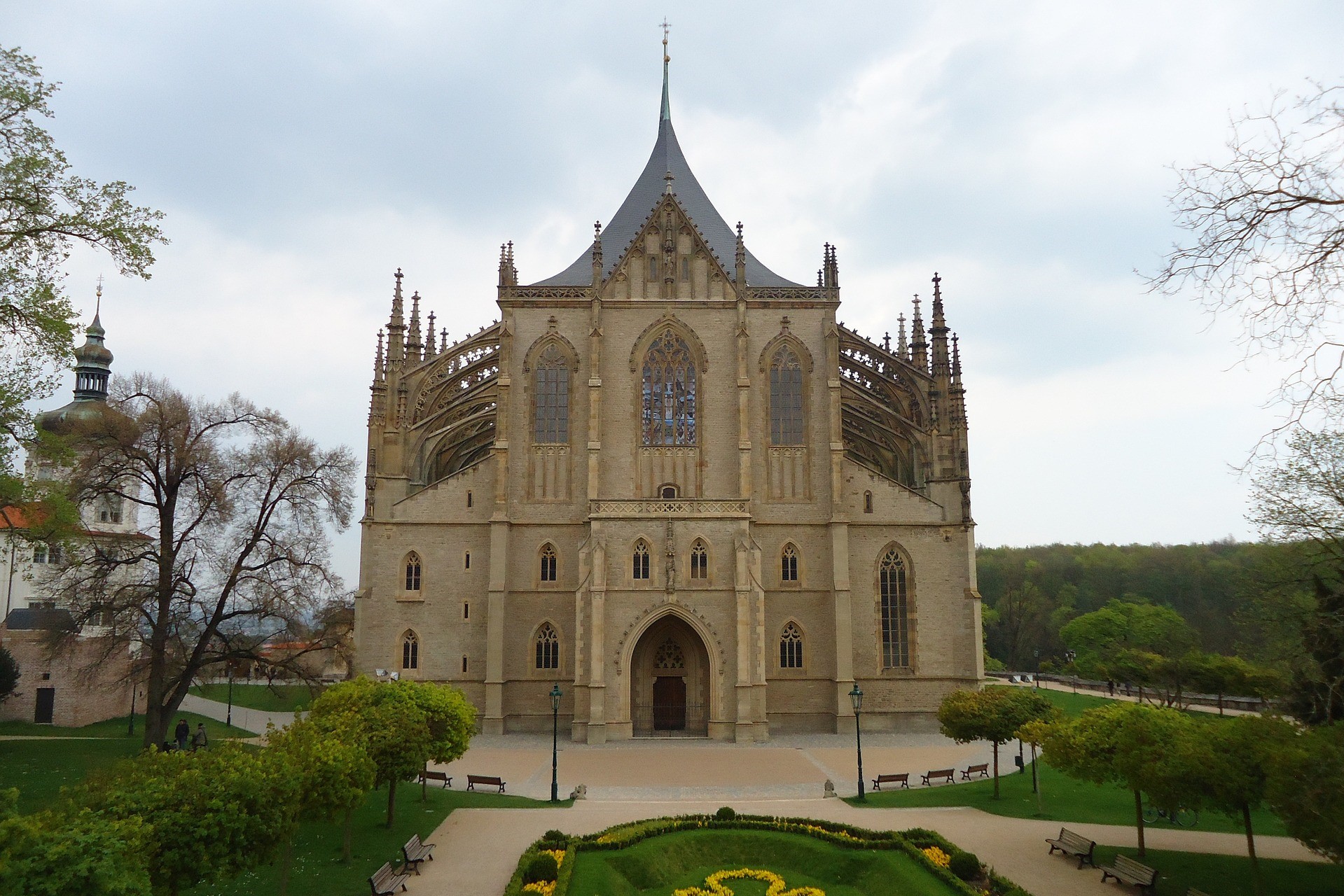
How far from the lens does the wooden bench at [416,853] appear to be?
17812mm

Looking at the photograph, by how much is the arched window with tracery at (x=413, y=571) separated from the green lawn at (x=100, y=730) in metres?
8.67

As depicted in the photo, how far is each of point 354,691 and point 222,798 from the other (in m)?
8.80

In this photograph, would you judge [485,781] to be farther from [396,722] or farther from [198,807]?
[198,807]

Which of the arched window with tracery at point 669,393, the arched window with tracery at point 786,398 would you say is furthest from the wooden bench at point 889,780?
the arched window with tracery at point 669,393

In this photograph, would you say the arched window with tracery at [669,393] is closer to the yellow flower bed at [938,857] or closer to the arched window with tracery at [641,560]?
the arched window with tracery at [641,560]

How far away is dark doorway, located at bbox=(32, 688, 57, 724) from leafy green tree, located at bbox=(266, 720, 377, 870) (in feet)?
106

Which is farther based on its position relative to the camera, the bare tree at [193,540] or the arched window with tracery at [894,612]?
the arched window with tracery at [894,612]

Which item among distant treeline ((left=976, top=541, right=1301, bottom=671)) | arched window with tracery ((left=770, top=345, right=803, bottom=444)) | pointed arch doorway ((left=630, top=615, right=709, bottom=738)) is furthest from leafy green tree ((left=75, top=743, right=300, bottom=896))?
distant treeline ((left=976, top=541, right=1301, bottom=671))

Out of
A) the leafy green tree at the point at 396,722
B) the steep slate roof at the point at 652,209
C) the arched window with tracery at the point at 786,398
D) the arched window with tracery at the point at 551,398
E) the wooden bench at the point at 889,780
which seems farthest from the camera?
the steep slate roof at the point at 652,209

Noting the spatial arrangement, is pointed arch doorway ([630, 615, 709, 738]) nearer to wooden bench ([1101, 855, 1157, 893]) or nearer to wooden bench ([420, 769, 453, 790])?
wooden bench ([420, 769, 453, 790])

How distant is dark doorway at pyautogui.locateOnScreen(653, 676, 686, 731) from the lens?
1486 inches

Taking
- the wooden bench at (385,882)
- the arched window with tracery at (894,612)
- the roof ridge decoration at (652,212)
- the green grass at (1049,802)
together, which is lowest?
the green grass at (1049,802)

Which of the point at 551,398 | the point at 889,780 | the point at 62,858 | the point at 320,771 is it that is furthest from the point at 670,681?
the point at 62,858

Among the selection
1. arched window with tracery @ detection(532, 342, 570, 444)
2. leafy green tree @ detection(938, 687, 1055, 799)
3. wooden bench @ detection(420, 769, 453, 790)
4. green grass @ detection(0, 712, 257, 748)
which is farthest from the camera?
arched window with tracery @ detection(532, 342, 570, 444)
